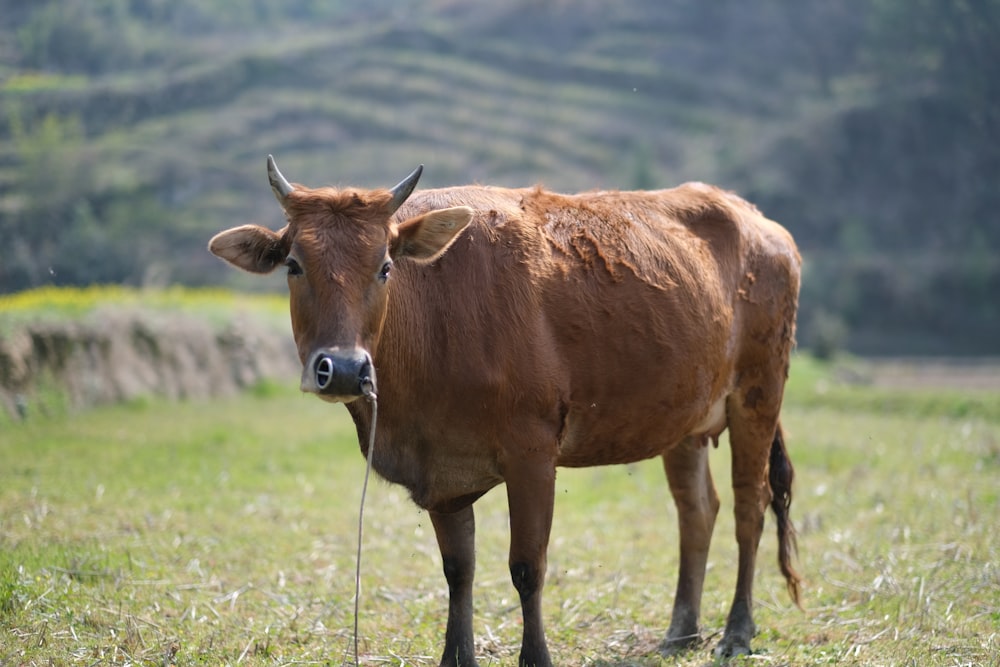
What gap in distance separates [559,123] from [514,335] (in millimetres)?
58296

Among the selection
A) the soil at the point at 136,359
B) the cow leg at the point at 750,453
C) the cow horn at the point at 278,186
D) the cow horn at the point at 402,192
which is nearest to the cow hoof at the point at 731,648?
the cow leg at the point at 750,453

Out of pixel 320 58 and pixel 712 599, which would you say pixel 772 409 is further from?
pixel 320 58

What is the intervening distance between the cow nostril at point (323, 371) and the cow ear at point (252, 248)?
921 mm

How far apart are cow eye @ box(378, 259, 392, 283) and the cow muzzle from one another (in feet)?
1.79

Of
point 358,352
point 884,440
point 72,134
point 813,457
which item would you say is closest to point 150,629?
point 358,352

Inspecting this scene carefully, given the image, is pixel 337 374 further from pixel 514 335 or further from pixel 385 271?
pixel 514 335

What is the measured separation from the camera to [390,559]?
29.3ft

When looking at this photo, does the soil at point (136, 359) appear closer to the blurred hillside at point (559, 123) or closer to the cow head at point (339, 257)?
the blurred hillside at point (559, 123)

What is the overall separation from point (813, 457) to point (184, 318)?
11838 millimetres

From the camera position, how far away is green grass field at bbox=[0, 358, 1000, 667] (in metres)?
6.44

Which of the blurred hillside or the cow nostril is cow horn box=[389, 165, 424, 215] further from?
the blurred hillside

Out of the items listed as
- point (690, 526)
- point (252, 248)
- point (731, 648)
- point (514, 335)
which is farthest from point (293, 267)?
point (731, 648)

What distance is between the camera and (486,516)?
1110 cm

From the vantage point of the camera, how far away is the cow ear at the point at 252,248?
18.2 feet
